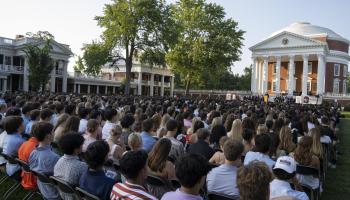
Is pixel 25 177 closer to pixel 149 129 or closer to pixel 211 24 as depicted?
pixel 149 129

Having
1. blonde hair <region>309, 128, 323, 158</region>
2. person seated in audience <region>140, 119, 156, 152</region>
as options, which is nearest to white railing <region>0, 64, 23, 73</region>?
person seated in audience <region>140, 119, 156, 152</region>

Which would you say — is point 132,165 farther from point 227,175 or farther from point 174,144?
point 174,144

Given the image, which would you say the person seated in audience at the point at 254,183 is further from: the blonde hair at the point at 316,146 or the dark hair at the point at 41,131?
the blonde hair at the point at 316,146

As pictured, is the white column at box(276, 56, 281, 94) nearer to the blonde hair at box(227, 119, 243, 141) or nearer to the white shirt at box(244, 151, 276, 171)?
the blonde hair at box(227, 119, 243, 141)

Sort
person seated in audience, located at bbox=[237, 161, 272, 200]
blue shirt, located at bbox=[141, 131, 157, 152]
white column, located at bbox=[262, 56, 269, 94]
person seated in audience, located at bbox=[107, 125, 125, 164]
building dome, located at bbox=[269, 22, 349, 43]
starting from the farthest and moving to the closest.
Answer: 1. building dome, located at bbox=[269, 22, 349, 43]
2. white column, located at bbox=[262, 56, 269, 94]
3. blue shirt, located at bbox=[141, 131, 157, 152]
4. person seated in audience, located at bbox=[107, 125, 125, 164]
5. person seated in audience, located at bbox=[237, 161, 272, 200]

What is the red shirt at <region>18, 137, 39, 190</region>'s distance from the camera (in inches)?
219

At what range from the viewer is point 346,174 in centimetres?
1012

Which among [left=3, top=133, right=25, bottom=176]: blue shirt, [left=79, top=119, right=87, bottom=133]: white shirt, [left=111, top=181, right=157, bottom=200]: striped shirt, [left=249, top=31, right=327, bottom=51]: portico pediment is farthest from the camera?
[left=249, top=31, right=327, bottom=51]: portico pediment

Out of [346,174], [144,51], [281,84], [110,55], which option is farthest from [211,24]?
[346,174]

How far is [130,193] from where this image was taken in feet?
11.4

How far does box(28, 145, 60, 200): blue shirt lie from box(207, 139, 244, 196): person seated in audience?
2.23 m

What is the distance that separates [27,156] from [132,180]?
294 cm

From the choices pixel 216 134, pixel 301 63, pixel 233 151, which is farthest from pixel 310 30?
pixel 233 151

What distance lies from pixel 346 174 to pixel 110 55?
122 ft
